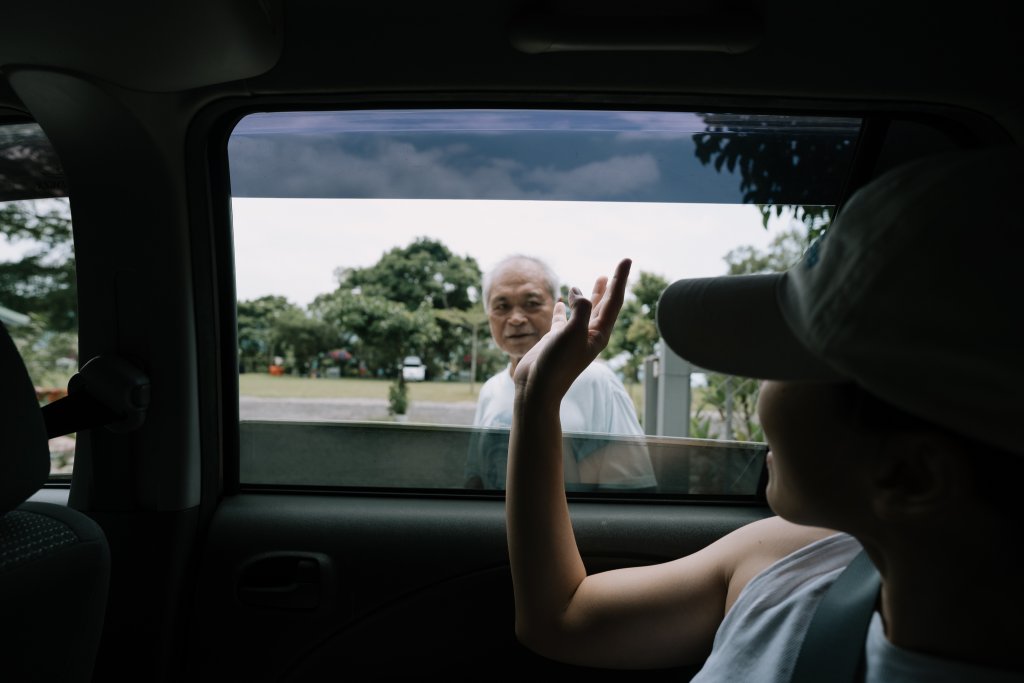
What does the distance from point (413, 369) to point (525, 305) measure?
0.70m

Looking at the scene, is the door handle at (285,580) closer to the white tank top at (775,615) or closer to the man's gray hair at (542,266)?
the man's gray hair at (542,266)

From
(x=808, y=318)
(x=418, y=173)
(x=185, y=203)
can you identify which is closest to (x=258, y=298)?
(x=185, y=203)

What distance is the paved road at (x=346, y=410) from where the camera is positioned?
2.34 meters

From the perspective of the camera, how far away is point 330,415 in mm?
2576

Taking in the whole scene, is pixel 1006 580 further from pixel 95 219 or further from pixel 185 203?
pixel 95 219

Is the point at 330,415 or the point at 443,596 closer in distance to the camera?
the point at 443,596

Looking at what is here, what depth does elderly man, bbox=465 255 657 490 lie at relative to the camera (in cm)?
227

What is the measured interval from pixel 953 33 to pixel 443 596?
177cm

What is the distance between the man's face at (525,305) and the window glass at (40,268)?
1.21m

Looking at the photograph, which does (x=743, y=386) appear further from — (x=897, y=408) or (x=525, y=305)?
(x=897, y=408)

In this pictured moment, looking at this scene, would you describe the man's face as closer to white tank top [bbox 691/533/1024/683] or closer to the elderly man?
the elderly man

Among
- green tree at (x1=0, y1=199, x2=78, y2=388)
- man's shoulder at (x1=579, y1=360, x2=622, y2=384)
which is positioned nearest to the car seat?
green tree at (x1=0, y1=199, x2=78, y2=388)

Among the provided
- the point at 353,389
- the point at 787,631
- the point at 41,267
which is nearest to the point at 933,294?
the point at 787,631

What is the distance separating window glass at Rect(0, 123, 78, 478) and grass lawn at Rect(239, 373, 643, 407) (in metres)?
0.59
